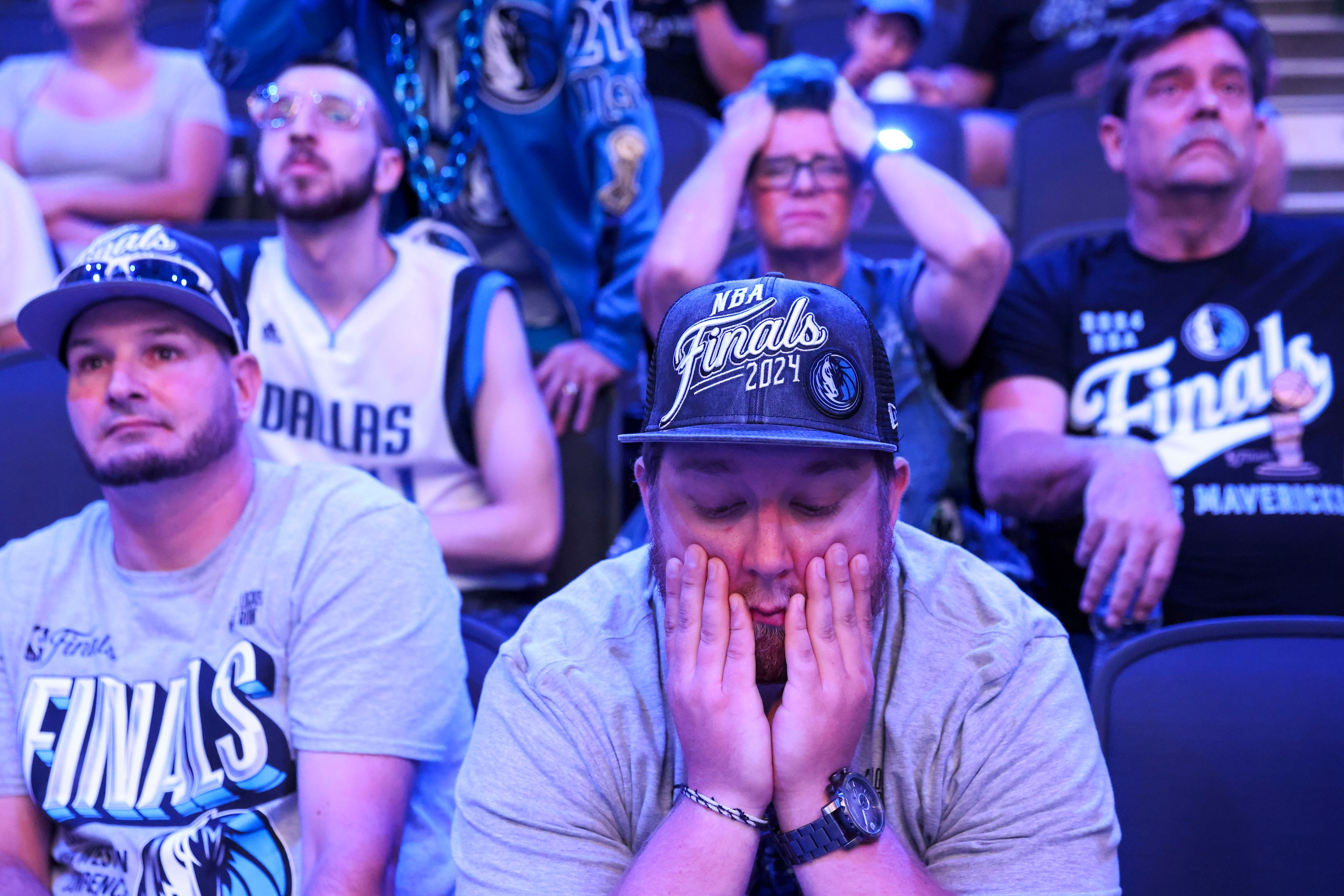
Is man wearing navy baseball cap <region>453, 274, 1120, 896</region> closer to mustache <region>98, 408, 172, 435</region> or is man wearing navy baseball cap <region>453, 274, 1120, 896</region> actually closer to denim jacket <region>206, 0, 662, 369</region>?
mustache <region>98, 408, 172, 435</region>

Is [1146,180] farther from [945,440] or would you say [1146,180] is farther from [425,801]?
[425,801]

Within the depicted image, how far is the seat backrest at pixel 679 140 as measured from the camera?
367 centimetres

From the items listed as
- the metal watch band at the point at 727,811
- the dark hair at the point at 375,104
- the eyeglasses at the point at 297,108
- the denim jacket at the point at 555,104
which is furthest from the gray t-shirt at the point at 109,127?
the metal watch band at the point at 727,811

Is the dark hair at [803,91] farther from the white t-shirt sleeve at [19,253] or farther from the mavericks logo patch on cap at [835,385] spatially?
the white t-shirt sleeve at [19,253]

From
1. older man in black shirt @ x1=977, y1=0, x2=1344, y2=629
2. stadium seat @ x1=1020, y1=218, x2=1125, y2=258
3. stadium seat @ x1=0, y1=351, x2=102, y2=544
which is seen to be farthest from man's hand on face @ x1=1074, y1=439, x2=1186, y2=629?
stadium seat @ x1=0, y1=351, x2=102, y2=544

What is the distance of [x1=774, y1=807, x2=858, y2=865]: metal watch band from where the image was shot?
1.19 m

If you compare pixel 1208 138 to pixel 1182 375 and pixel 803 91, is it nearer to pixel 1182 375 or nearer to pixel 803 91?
pixel 1182 375

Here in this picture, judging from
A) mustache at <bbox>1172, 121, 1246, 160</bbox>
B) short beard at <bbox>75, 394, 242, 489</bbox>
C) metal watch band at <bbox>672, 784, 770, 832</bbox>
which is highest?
mustache at <bbox>1172, 121, 1246, 160</bbox>

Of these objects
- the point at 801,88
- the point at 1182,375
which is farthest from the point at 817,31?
the point at 1182,375

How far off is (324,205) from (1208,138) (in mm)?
1774

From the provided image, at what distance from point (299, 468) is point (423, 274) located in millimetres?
849

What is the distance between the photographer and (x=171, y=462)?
1711 mm

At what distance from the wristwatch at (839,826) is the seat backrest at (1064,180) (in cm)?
262

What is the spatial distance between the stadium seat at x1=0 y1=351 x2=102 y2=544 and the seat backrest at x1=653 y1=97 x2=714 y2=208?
1782mm
